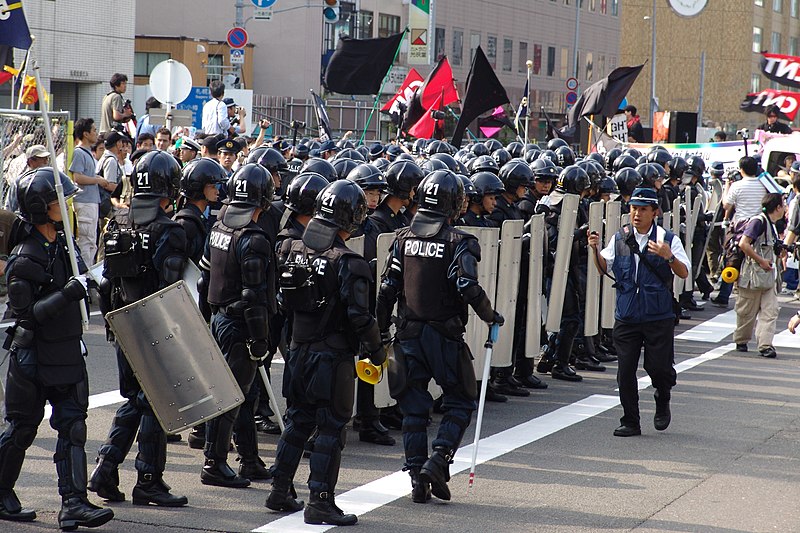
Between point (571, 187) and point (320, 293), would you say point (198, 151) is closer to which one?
point (571, 187)

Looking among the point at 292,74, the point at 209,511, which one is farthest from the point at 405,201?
the point at 292,74

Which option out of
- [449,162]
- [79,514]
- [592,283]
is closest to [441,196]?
[79,514]

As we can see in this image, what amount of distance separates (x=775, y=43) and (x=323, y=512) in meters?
85.7

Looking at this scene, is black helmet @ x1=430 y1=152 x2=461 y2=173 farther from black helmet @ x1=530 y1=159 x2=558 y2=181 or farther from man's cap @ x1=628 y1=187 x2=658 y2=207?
man's cap @ x1=628 y1=187 x2=658 y2=207

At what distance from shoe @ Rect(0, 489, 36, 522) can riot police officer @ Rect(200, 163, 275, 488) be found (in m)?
1.22

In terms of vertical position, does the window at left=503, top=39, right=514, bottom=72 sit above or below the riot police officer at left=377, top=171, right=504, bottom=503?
above

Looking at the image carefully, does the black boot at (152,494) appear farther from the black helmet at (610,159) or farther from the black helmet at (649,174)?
the black helmet at (610,159)

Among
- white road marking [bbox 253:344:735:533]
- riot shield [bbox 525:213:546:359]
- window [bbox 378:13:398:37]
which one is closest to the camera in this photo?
white road marking [bbox 253:344:735:533]

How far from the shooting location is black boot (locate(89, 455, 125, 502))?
7273mm

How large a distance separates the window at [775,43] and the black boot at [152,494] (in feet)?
277

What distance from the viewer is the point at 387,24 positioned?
55125mm

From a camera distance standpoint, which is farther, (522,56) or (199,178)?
(522,56)

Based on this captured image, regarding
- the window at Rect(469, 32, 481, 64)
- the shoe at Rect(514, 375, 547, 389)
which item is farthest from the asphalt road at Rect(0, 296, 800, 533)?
the window at Rect(469, 32, 481, 64)

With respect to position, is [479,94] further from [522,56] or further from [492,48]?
[522,56]
